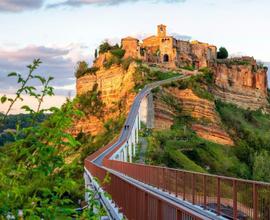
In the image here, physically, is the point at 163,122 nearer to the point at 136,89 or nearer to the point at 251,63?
the point at 136,89

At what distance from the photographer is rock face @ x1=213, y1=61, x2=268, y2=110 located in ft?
417

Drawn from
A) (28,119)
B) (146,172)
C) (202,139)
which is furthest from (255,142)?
(28,119)

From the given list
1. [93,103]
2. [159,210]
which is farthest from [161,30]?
[159,210]

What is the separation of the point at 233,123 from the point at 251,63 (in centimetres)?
3082

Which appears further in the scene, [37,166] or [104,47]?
[104,47]

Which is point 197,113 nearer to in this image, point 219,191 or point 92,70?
point 92,70

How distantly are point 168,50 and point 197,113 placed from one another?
28.3m

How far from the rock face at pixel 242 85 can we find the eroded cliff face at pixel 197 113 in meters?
12.8

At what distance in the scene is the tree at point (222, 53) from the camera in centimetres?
15062

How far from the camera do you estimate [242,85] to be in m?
134

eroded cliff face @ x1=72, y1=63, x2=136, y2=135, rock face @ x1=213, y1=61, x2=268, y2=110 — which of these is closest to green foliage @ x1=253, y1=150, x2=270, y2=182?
eroded cliff face @ x1=72, y1=63, x2=136, y2=135

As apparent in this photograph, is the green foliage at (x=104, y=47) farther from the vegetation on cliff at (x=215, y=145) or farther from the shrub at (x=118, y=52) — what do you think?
the vegetation on cliff at (x=215, y=145)

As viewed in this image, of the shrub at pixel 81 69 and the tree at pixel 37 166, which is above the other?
the shrub at pixel 81 69

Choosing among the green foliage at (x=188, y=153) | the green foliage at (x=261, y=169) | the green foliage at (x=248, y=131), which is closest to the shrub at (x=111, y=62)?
the green foliage at (x=248, y=131)
